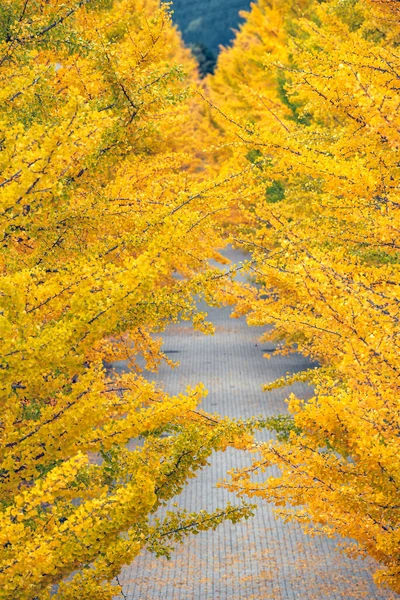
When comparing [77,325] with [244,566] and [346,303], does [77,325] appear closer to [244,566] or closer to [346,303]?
[346,303]

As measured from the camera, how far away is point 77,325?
434 cm

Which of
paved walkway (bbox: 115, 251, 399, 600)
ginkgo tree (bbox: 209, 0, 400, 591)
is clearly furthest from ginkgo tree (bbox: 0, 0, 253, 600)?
paved walkway (bbox: 115, 251, 399, 600)

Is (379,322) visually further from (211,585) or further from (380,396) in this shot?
(211,585)

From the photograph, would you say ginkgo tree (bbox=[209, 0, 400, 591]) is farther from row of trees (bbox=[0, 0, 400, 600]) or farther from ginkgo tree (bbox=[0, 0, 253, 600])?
ginkgo tree (bbox=[0, 0, 253, 600])

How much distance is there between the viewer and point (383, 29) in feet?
42.7

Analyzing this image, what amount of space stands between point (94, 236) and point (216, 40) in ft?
256

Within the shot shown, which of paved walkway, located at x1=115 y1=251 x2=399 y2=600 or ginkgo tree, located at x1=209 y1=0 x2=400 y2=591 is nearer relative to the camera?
ginkgo tree, located at x1=209 y1=0 x2=400 y2=591

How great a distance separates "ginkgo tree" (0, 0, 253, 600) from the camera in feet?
13.6

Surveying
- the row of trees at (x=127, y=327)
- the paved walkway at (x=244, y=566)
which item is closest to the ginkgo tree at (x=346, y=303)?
the row of trees at (x=127, y=327)

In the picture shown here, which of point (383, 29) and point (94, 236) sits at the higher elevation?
point (383, 29)

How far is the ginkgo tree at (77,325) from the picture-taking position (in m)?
4.13

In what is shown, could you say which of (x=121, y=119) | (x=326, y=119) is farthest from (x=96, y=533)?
(x=326, y=119)

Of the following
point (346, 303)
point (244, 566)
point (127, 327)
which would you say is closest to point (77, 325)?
point (127, 327)

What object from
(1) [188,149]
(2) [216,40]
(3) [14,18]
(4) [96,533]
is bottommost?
(4) [96,533]
